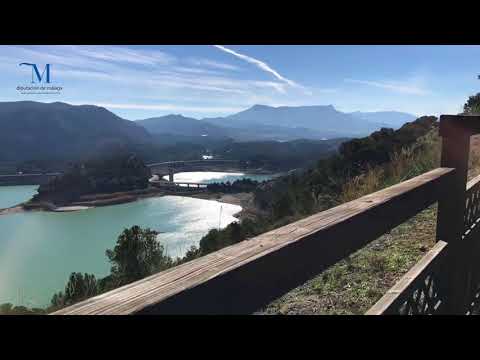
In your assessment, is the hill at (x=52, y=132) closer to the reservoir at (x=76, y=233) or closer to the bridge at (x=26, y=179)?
the bridge at (x=26, y=179)

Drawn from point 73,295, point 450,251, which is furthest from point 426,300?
point 73,295

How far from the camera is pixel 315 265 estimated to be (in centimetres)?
65

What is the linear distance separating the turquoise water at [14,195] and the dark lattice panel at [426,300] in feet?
105

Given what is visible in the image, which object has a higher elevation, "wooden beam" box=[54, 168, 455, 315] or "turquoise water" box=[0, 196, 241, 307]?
"wooden beam" box=[54, 168, 455, 315]

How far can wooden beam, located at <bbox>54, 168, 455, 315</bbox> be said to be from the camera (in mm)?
453

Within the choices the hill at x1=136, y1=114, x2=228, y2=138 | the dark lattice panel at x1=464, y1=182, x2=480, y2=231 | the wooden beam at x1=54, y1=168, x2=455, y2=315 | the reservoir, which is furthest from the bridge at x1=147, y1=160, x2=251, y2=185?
the wooden beam at x1=54, y1=168, x2=455, y2=315

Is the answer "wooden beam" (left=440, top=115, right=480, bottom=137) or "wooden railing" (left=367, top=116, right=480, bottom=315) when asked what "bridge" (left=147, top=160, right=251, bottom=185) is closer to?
"wooden railing" (left=367, top=116, right=480, bottom=315)

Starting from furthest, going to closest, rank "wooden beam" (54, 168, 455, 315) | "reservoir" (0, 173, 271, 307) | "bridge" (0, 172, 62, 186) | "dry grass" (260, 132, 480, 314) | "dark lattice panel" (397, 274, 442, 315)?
1. "bridge" (0, 172, 62, 186)
2. "reservoir" (0, 173, 271, 307)
3. "dry grass" (260, 132, 480, 314)
4. "dark lattice panel" (397, 274, 442, 315)
5. "wooden beam" (54, 168, 455, 315)

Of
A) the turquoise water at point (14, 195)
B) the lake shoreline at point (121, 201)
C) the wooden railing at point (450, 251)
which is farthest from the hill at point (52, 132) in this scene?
the wooden railing at point (450, 251)

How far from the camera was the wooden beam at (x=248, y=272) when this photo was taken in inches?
17.8

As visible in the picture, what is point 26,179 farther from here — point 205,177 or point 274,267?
point 274,267

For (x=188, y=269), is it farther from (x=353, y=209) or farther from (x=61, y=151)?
(x=61, y=151)
